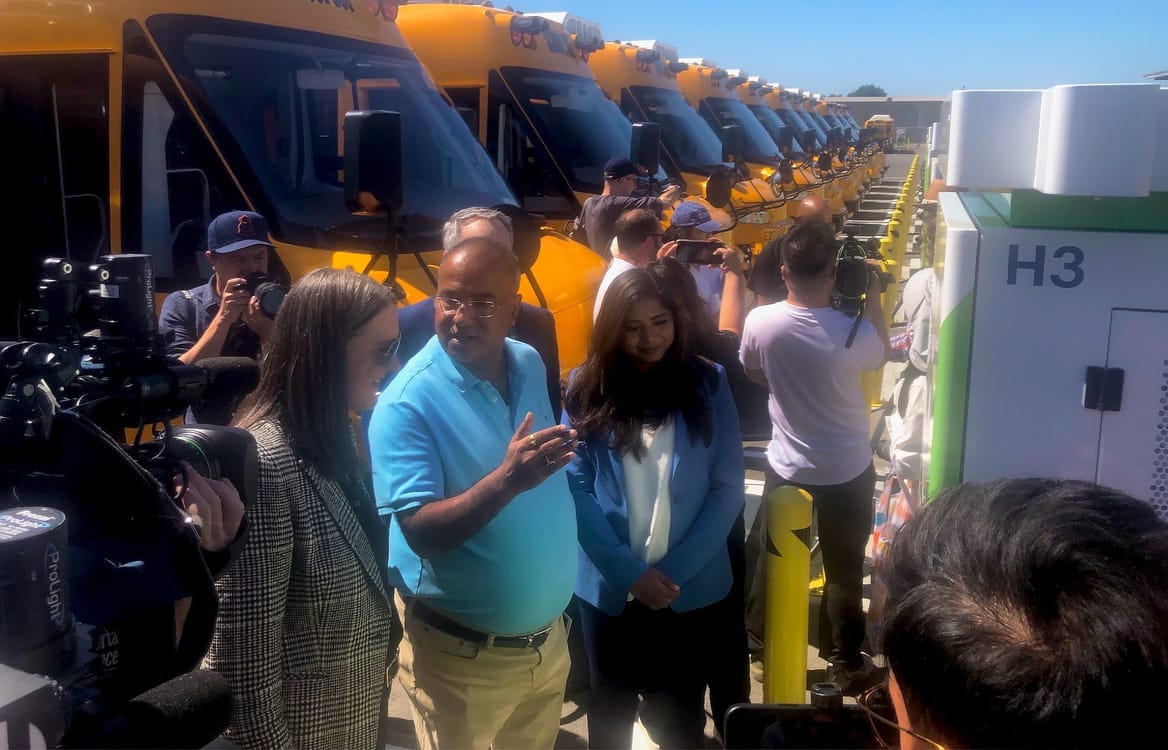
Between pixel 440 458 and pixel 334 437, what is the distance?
0.85 feet

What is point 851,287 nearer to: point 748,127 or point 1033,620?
point 1033,620

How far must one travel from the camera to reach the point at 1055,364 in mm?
1723

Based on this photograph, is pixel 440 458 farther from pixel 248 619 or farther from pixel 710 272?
pixel 710 272

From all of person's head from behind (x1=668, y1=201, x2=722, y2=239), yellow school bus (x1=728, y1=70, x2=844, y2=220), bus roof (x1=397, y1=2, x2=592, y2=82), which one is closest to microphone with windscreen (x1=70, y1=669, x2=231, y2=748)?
person's head from behind (x1=668, y1=201, x2=722, y2=239)

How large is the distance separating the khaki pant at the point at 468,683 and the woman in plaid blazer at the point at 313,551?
96 mm

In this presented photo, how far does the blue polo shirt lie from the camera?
2328 millimetres

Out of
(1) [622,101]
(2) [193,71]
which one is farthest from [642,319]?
(1) [622,101]

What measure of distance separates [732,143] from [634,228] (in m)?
9.07

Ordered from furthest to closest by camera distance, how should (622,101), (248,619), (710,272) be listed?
(622,101) → (710,272) → (248,619)

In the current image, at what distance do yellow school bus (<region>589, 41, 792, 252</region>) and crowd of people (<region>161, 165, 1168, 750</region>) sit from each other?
8378mm

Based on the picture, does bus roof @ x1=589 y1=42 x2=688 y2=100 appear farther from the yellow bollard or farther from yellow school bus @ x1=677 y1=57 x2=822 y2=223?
the yellow bollard

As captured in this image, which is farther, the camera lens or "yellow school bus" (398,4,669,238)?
"yellow school bus" (398,4,669,238)

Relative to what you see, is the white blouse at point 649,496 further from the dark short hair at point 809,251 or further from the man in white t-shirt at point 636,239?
the man in white t-shirt at point 636,239

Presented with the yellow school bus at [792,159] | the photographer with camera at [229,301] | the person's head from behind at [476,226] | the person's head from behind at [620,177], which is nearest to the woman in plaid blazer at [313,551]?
the photographer with camera at [229,301]
